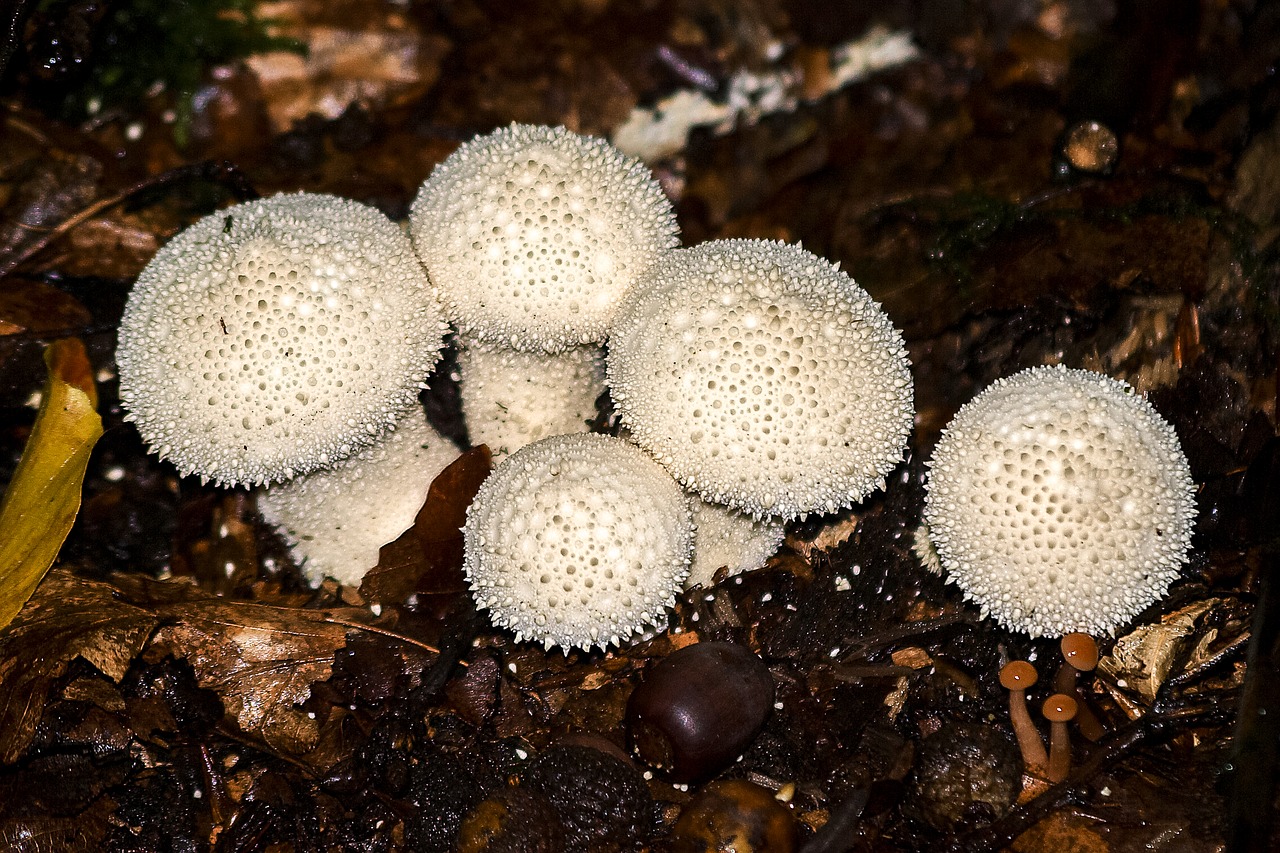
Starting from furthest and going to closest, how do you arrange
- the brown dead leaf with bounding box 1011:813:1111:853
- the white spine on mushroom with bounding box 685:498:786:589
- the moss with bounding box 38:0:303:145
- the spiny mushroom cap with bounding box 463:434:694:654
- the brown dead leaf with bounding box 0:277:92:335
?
the moss with bounding box 38:0:303:145 < the brown dead leaf with bounding box 0:277:92:335 < the white spine on mushroom with bounding box 685:498:786:589 < the brown dead leaf with bounding box 1011:813:1111:853 < the spiny mushroom cap with bounding box 463:434:694:654

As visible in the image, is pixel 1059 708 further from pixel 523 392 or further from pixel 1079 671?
pixel 523 392

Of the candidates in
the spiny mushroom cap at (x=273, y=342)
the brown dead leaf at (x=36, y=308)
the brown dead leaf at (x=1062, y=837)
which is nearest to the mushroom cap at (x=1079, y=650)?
the brown dead leaf at (x=1062, y=837)

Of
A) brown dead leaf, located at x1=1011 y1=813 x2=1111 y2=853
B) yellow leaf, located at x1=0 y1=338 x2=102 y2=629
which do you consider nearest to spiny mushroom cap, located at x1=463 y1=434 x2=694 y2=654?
brown dead leaf, located at x1=1011 y1=813 x2=1111 y2=853

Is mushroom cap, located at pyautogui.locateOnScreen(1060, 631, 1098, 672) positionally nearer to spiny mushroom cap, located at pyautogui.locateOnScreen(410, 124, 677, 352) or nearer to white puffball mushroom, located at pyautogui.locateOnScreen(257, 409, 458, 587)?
spiny mushroom cap, located at pyautogui.locateOnScreen(410, 124, 677, 352)

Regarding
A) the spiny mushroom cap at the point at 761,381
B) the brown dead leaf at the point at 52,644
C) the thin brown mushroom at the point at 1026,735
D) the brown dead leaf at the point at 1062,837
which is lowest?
the brown dead leaf at the point at 52,644

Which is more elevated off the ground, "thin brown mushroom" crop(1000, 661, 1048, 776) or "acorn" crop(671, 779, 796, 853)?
"thin brown mushroom" crop(1000, 661, 1048, 776)

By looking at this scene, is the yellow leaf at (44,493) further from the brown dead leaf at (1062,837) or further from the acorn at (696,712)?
the brown dead leaf at (1062,837)

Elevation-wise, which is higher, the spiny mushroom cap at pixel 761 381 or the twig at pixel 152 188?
the spiny mushroom cap at pixel 761 381
